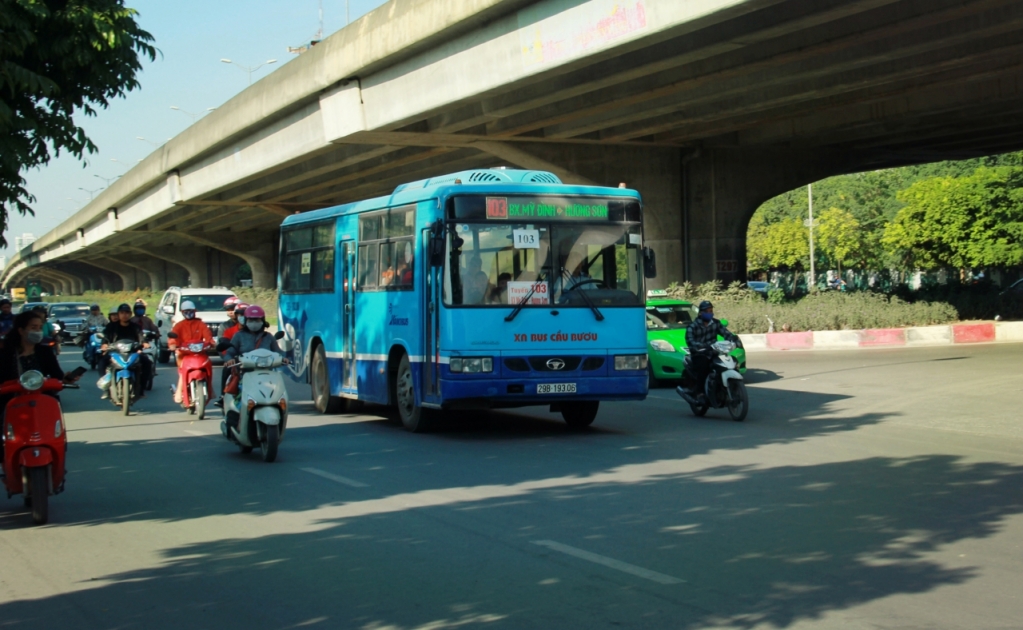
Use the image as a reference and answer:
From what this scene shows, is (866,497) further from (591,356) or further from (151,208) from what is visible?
(151,208)

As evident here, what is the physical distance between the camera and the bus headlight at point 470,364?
12680 mm

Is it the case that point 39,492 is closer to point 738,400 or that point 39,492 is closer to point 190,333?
point 190,333

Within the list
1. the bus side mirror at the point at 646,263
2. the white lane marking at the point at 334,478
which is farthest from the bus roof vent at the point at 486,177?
the white lane marking at the point at 334,478

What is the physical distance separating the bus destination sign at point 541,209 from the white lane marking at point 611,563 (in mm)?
6166

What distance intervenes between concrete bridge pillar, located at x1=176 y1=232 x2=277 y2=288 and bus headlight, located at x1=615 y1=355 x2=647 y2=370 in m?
61.6

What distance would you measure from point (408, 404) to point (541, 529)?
6.34 metres

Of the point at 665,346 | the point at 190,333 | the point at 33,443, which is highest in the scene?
the point at 190,333

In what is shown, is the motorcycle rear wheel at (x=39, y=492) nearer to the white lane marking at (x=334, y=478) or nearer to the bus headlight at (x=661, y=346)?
the white lane marking at (x=334, y=478)

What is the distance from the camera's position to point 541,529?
783cm

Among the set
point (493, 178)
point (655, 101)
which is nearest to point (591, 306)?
point (493, 178)

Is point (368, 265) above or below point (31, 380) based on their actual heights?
above

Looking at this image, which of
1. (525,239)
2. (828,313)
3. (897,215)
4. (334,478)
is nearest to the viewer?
(334,478)

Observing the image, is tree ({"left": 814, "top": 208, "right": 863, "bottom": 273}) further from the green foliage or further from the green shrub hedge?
the green shrub hedge

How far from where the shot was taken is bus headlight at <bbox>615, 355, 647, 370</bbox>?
43.2 feet
